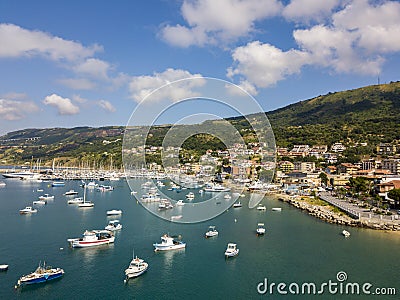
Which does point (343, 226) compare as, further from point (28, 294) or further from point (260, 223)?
point (28, 294)

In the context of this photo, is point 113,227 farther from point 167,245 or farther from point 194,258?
point 194,258

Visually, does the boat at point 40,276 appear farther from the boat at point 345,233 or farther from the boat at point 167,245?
the boat at point 345,233

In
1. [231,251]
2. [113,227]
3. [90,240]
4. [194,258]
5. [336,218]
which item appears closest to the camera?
[194,258]

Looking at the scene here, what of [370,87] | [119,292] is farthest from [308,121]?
[119,292]

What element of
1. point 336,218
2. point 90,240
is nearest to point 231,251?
point 90,240

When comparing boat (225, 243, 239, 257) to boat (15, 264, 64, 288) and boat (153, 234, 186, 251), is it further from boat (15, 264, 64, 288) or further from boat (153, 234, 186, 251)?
boat (15, 264, 64, 288)
